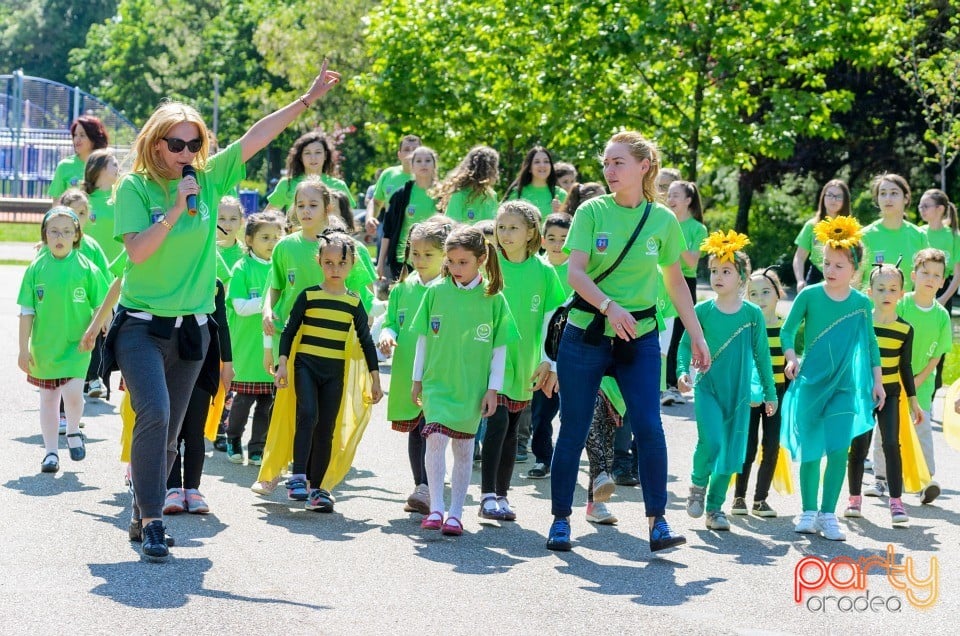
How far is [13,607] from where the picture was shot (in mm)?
5691

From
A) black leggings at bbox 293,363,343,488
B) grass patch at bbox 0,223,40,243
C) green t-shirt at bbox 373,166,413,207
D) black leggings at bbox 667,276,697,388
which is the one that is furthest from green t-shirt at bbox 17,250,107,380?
grass patch at bbox 0,223,40,243

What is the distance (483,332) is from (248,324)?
234 centimetres

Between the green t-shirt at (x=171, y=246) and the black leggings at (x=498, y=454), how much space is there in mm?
1912

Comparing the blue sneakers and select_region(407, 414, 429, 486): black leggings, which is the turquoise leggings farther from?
select_region(407, 414, 429, 486): black leggings

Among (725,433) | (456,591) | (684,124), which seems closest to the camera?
(456,591)

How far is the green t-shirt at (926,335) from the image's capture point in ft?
30.9

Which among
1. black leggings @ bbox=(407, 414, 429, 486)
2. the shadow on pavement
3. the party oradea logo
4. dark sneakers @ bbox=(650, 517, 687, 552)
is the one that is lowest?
the shadow on pavement

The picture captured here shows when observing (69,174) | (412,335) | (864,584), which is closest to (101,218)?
(69,174)

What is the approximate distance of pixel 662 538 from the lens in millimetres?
7016

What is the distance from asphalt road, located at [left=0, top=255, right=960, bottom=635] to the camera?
5.78 meters

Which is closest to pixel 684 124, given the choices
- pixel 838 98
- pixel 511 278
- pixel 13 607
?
pixel 838 98

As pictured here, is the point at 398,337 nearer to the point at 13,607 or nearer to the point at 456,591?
the point at 456,591

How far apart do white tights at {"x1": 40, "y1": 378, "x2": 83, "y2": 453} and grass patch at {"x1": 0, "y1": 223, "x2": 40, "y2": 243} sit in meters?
24.4

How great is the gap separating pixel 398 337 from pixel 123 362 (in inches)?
80.0
